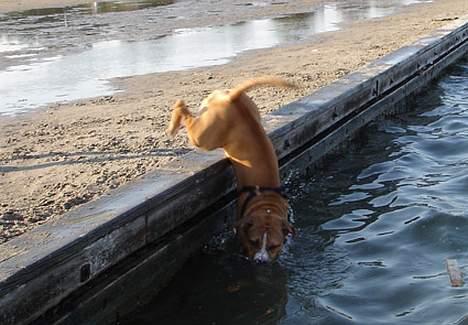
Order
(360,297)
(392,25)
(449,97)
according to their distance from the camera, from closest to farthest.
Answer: (360,297) < (449,97) < (392,25)

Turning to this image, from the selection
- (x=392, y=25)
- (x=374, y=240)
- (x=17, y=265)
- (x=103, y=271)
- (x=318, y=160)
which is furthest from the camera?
(x=392, y=25)

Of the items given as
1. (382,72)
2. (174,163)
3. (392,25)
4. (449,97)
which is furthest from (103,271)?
(392,25)

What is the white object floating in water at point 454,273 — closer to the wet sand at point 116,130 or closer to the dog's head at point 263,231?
the dog's head at point 263,231

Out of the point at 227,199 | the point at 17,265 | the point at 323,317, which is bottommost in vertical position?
the point at 323,317

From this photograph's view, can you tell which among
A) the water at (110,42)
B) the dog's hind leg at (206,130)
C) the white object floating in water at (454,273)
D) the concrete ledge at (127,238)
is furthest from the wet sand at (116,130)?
the white object floating in water at (454,273)

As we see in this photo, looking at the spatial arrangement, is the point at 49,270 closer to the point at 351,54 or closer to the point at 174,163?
the point at 174,163

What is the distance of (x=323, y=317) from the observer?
4.96 metres

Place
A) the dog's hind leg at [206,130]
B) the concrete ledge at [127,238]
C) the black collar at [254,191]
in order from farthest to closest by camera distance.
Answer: the dog's hind leg at [206,130] → the black collar at [254,191] → the concrete ledge at [127,238]

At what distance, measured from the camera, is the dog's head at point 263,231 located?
530cm

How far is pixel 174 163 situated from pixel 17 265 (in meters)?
2.07

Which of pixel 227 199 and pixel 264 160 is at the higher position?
pixel 264 160

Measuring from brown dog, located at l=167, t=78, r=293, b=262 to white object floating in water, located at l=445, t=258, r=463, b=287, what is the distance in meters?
1.21

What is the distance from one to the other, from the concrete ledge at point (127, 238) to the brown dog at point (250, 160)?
0.25 metres

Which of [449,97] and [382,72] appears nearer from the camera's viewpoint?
[382,72]
